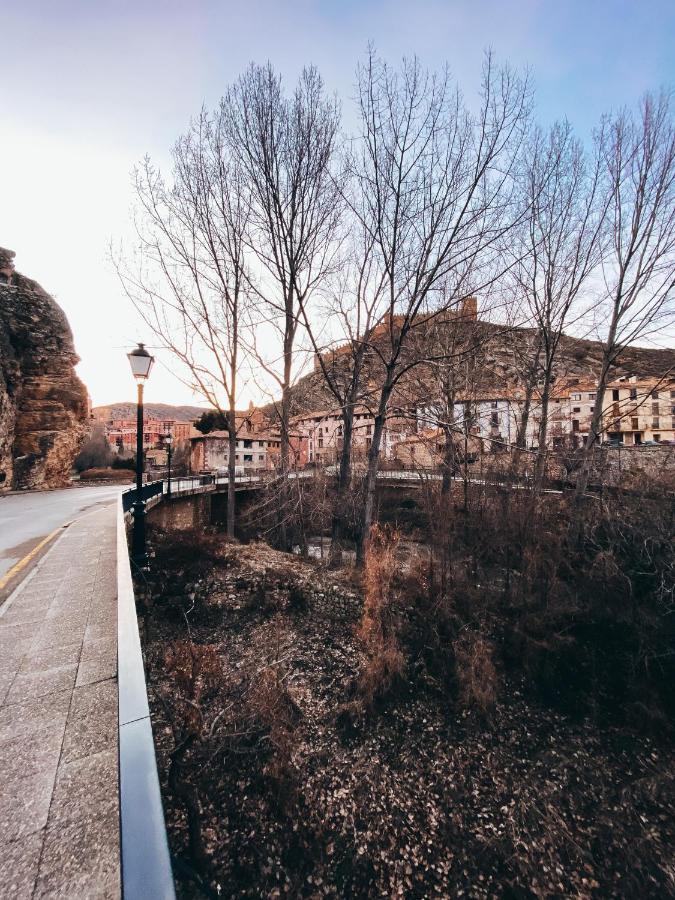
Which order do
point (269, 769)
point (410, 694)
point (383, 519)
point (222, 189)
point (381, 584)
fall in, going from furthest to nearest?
point (383, 519), point (222, 189), point (381, 584), point (410, 694), point (269, 769)

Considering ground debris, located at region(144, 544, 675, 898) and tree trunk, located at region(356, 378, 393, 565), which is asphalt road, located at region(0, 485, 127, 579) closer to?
ground debris, located at region(144, 544, 675, 898)

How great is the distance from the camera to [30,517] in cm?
1080

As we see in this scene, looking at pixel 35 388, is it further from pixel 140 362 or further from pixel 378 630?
pixel 378 630

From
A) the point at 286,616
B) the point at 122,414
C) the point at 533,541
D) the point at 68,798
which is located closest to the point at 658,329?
the point at 533,541

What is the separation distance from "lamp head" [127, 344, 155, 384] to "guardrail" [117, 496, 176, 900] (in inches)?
271

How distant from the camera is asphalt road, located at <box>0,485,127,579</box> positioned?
723 centimetres

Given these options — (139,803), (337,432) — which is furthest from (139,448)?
(337,432)

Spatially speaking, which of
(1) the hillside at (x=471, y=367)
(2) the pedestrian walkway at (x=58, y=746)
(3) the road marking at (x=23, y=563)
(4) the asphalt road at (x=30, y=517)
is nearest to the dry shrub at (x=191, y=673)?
(2) the pedestrian walkway at (x=58, y=746)

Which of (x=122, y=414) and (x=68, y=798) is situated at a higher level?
(x=122, y=414)

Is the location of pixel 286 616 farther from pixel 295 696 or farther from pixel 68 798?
pixel 68 798

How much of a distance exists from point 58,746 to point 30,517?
10.9 metres

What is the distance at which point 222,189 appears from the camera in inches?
439

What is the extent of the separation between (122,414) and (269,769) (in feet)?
394

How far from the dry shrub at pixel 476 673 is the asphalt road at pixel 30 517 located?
905 cm
